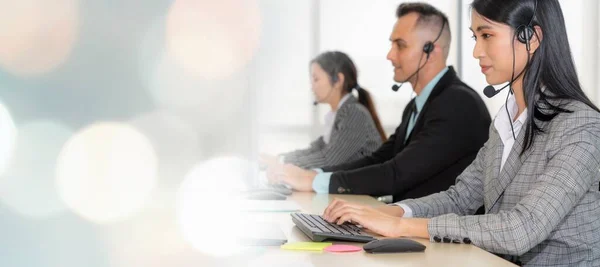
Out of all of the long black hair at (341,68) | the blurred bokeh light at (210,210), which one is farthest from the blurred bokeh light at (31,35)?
the long black hair at (341,68)

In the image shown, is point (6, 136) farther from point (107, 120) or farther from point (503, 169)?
point (503, 169)

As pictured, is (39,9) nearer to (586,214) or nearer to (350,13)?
(586,214)

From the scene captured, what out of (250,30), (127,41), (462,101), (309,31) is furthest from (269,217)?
(309,31)

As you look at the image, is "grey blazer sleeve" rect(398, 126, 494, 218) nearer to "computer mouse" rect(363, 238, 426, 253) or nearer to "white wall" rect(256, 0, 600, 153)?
"computer mouse" rect(363, 238, 426, 253)

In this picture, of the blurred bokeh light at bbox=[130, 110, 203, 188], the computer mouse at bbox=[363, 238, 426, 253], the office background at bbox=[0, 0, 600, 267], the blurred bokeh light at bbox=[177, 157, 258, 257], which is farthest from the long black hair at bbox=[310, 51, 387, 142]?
the blurred bokeh light at bbox=[130, 110, 203, 188]

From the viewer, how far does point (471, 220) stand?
1420mm

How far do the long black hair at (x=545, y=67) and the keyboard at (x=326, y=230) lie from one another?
0.43 metres

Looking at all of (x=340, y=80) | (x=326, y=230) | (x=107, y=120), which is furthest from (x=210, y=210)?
(x=340, y=80)

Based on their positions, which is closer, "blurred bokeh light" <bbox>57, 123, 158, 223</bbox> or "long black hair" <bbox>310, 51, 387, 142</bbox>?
"blurred bokeh light" <bbox>57, 123, 158, 223</bbox>

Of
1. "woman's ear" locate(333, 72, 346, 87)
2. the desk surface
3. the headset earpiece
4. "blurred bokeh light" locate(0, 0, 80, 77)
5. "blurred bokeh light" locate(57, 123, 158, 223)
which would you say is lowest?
the desk surface

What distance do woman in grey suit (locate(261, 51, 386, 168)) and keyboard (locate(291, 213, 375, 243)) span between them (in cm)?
166

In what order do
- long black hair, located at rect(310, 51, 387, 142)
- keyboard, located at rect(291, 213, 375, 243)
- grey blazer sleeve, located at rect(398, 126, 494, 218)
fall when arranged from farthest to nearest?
1. long black hair, located at rect(310, 51, 387, 142)
2. grey blazer sleeve, located at rect(398, 126, 494, 218)
3. keyboard, located at rect(291, 213, 375, 243)

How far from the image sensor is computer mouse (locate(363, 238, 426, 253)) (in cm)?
125

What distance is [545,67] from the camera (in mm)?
1585
